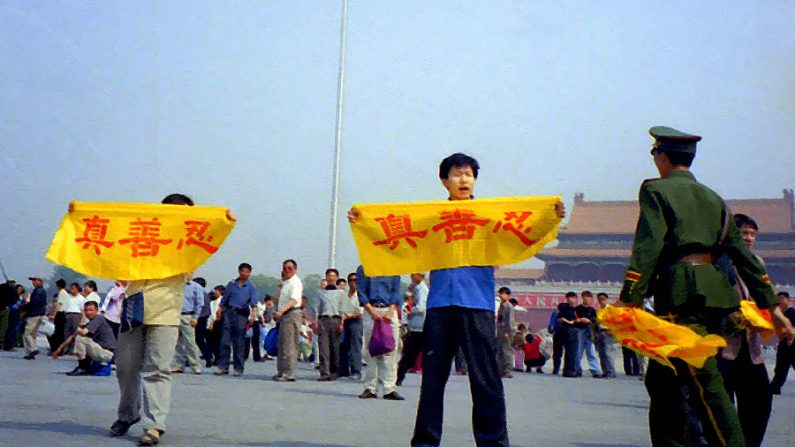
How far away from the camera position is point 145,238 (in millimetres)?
7203

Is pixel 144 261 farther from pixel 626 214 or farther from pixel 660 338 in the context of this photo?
pixel 626 214

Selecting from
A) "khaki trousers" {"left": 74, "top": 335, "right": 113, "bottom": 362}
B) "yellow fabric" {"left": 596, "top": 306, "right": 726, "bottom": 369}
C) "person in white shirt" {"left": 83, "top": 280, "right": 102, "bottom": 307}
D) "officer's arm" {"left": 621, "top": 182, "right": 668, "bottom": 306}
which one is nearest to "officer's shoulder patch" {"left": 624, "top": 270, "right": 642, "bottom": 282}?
"officer's arm" {"left": 621, "top": 182, "right": 668, "bottom": 306}

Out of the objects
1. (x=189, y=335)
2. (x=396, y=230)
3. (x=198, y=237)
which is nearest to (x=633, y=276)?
(x=396, y=230)

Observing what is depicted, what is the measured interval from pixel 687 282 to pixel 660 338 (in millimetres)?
295

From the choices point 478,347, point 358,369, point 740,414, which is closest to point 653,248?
point 478,347

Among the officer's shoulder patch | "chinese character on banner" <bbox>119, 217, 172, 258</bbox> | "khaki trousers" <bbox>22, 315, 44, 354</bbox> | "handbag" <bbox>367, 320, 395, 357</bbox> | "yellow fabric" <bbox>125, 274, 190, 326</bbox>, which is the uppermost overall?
"chinese character on banner" <bbox>119, 217, 172, 258</bbox>

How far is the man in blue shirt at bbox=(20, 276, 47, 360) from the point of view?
792 inches

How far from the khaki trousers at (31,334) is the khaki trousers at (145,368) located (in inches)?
549

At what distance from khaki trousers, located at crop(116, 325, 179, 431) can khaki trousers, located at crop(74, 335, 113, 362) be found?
302 inches

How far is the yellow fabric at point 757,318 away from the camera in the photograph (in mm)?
5277

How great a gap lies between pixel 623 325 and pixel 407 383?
1036 centimetres

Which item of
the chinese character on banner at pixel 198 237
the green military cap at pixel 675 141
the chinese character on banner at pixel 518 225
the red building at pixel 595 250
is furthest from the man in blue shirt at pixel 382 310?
the red building at pixel 595 250

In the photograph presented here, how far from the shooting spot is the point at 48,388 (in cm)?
1137

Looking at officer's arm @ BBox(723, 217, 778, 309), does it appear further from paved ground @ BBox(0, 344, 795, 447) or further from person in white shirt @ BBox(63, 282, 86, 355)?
person in white shirt @ BBox(63, 282, 86, 355)
